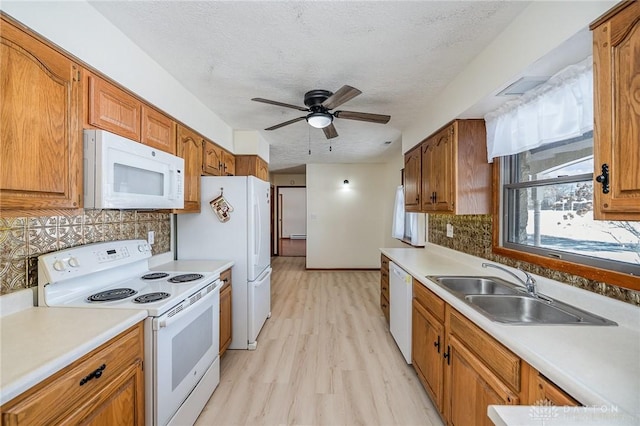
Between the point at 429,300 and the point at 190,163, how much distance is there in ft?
7.44

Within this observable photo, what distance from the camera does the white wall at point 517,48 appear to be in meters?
1.13

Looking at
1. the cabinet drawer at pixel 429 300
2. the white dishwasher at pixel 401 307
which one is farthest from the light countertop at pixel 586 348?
the white dishwasher at pixel 401 307

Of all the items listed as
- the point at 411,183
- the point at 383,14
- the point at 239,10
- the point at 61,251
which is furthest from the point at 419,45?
the point at 61,251

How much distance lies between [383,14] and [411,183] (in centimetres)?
211

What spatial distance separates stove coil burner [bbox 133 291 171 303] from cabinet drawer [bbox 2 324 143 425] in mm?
200

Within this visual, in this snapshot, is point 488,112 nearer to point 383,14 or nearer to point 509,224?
point 509,224

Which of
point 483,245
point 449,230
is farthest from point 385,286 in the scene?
point 483,245

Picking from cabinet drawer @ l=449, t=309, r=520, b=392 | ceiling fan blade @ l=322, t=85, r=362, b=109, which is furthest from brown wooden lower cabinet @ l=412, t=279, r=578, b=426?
ceiling fan blade @ l=322, t=85, r=362, b=109

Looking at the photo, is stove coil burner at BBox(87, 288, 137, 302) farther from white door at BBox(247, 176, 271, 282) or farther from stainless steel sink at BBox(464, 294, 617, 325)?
stainless steel sink at BBox(464, 294, 617, 325)

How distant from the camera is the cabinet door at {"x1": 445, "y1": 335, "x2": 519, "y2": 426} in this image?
1187 mm

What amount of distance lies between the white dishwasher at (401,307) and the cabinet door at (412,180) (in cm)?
82

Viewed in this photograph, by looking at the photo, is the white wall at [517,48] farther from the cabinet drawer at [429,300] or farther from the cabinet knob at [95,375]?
the cabinet knob at [95,375]

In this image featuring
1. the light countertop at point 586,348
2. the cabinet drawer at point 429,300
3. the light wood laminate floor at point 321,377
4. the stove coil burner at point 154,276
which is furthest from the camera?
the stove coil burner at point 154,276

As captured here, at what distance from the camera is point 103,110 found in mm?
1524
